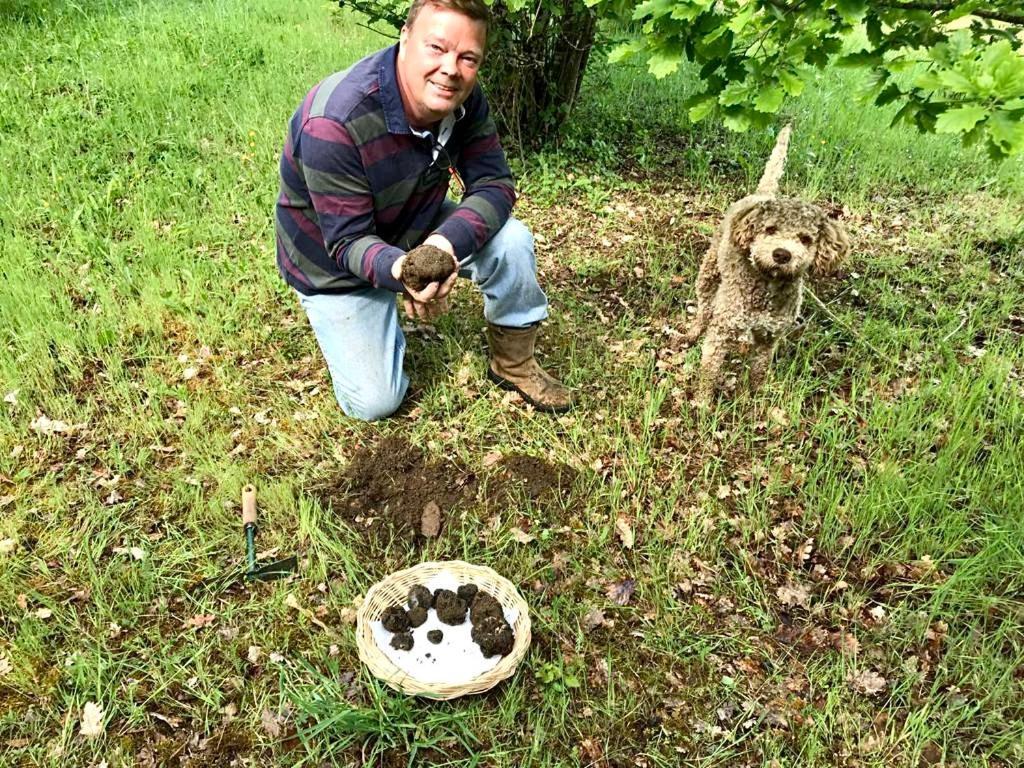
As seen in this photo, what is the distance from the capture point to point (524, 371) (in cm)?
348

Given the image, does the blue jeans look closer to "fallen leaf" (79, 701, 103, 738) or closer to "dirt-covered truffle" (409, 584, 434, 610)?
"dirt-covered truffle" (409, 584, 434, 610)

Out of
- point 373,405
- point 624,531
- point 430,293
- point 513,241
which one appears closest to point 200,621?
point 373,405

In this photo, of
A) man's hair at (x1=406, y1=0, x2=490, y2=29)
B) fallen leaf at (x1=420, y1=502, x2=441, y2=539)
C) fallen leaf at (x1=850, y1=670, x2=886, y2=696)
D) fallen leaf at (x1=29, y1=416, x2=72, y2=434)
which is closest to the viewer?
fallen leaf at (x1=850, y1=670, x2=886, y2=696)

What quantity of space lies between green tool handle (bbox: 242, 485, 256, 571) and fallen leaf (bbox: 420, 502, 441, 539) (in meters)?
0.68

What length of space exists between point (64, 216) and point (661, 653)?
468 cm

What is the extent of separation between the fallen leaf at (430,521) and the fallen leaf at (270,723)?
87 cm

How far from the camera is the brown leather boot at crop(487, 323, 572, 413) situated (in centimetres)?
342

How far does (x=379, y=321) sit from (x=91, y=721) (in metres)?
1.94

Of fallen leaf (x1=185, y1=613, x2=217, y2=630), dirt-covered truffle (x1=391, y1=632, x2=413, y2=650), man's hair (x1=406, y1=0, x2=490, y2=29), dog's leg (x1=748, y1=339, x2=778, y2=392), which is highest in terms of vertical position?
man's hair (x1=406, y1=0, x2=490, y2=29)

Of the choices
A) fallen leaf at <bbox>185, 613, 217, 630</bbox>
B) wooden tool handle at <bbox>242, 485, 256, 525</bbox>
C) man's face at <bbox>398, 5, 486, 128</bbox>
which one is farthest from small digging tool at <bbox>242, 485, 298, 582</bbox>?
man's face at <bbox>398, 5, 486, 128</bbox>

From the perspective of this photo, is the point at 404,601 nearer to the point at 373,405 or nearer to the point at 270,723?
the point at 270,723

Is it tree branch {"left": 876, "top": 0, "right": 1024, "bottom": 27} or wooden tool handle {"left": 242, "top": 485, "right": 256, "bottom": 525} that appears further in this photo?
wooden tool handle {"left": 242, "top": 485, "right": 256, "bottom": 525}

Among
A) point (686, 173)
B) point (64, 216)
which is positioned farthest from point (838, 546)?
point (64, 216)

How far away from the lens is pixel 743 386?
339cm
